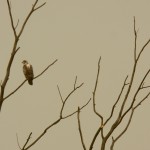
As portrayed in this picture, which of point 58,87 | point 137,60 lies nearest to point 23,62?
point 58,87

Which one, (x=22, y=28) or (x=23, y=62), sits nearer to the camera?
(x=22, y=28)

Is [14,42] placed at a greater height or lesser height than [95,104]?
greater

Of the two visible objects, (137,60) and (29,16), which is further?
(29,16)

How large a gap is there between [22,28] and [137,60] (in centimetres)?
123

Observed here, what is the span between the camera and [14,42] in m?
4.11

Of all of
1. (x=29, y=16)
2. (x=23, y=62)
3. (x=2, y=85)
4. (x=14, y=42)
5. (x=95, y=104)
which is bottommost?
(x=95, y=104)

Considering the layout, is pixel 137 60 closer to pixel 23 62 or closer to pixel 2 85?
pixel 2 85

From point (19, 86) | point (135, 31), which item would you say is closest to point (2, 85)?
point (19, 86)

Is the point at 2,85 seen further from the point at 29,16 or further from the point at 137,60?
the point at 137,60

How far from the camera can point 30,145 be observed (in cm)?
379

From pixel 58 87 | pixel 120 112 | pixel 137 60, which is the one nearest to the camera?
pixel 120 112

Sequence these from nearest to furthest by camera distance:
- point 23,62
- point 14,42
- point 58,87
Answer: point 14,42 → point 58,87 → point 23,62

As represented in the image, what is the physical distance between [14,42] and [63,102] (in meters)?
0.80

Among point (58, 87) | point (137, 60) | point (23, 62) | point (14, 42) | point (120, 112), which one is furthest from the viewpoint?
point (23, 62)
